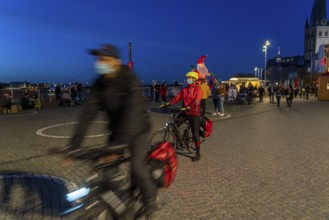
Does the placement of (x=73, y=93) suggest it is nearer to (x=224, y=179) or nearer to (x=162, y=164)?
(x=224, y=179)

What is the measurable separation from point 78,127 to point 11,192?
102 inches

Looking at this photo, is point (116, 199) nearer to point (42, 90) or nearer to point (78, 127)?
point (78, 127)

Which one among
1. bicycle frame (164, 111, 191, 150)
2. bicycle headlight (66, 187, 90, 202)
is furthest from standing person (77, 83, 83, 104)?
bicycle headlight (66, 187, 90, 202)

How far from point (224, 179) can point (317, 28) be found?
16654 cm

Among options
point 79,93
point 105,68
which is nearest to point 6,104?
point 79,93

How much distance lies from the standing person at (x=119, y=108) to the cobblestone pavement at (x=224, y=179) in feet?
3.69

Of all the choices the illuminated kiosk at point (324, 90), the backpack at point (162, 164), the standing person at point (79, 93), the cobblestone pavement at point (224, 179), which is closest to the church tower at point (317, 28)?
the illuminated kiosk at point (324, 90)

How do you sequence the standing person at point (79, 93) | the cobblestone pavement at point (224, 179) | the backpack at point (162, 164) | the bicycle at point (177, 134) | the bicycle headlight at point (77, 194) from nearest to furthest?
the bicycle headlight at point (77, 194) → the backpack at point (162, 164) → the cobblestone pavement at point (224, 179) → the bicycle at point (177, 134) → the standing person at point (79, 93)

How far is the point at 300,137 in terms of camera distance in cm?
1046

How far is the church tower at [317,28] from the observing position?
500 ft

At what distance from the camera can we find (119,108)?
Result: 11.4 ft

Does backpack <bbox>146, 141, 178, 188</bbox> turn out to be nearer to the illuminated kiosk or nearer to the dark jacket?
the dark jacket

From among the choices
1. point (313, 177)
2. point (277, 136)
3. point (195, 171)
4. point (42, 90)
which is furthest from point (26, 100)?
point (313, 177)

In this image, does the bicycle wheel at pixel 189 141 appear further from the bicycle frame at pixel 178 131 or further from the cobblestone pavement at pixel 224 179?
the cobblestone pavement at pixel 224 179
